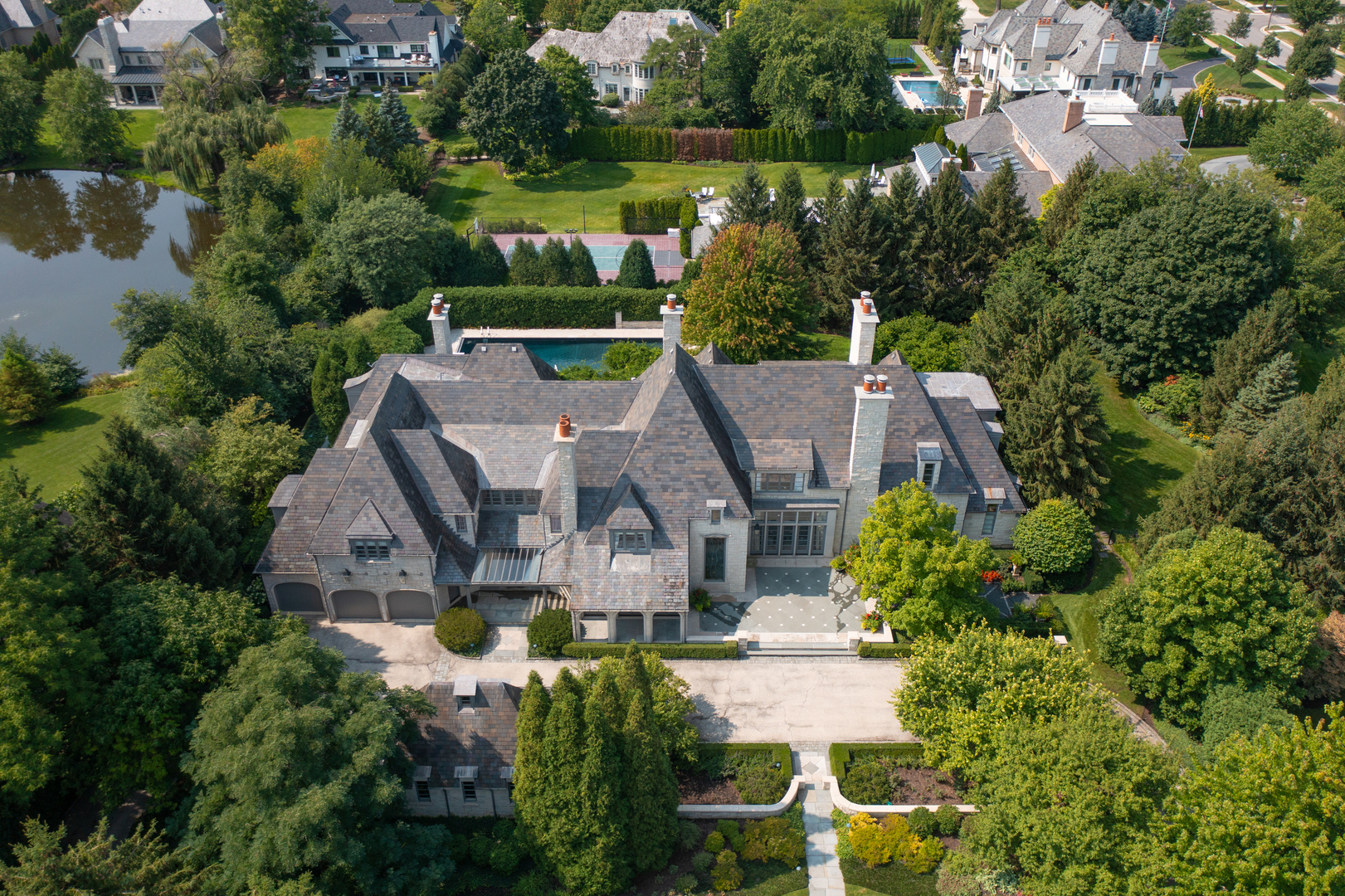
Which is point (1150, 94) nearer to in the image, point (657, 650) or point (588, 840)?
point (657, 650)

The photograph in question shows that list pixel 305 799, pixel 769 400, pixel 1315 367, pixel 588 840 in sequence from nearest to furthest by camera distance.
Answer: pixel 305 799, pixel 588 840, pixel 769 400, pixel 1315 367

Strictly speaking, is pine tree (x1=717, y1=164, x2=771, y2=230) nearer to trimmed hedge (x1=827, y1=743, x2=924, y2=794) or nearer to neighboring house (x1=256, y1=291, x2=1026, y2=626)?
neighboring house (x1=256, y1=291, x2=1026, y2=626)

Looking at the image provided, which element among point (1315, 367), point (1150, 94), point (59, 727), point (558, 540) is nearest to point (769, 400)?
point (558, 540)

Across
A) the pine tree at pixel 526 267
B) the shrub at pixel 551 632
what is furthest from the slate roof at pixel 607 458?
the pine tree at pixel 526 267

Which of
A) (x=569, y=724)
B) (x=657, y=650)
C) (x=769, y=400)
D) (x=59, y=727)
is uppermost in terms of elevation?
(x=769, y=400)

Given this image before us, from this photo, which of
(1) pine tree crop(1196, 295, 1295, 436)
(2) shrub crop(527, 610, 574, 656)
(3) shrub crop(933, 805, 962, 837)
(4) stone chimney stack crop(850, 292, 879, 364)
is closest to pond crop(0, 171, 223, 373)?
(2) shrub crop(527, 610, 574, 656)

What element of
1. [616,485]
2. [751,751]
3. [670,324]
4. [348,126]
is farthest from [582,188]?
[751,751]

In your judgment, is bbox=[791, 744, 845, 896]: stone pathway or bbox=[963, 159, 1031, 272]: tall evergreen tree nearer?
bbox=[791, 744, 845, 896]: stone pathway

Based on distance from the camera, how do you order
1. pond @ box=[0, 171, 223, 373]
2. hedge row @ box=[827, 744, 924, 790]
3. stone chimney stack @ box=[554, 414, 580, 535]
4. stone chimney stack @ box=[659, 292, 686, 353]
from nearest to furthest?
hedge row @ box=[827, 744, 924, 790], stone chimney stack @ box=[554, 414, 580, 535], stone chimney stack @ box=[659, 292, 686, 353], pond @ box=[0, 171, 223, 373]
